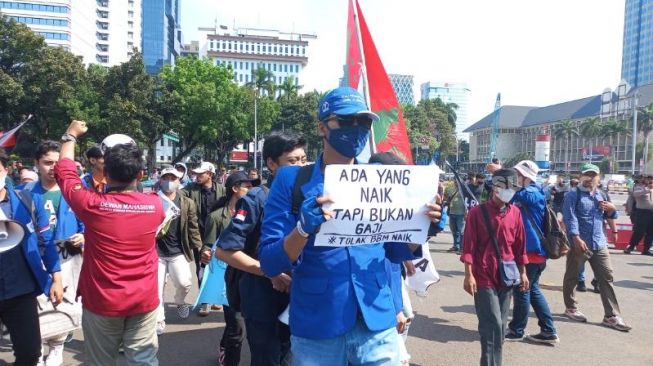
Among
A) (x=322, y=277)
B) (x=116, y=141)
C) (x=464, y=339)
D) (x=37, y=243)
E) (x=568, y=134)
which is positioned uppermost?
(x=568, y=134)

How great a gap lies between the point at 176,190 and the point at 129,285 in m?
3.21

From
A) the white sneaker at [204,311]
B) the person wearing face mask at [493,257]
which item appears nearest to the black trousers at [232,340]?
the person wearing face mask at [493,257]

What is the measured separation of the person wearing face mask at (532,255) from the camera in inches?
225

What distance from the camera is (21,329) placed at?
3.35m

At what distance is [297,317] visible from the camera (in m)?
2.34

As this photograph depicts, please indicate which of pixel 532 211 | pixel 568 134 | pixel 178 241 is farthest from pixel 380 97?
pixel 568 134

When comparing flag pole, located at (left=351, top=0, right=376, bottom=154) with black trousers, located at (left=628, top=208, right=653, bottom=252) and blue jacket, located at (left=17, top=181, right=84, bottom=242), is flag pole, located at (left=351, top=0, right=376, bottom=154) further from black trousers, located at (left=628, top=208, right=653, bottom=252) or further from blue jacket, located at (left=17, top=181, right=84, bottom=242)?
black trousers, located at (left=628, top=208, right=653, bottom=252)

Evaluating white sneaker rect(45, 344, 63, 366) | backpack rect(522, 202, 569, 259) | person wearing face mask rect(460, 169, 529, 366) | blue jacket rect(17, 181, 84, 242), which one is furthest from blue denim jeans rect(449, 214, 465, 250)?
white sneaker rect(45, 344, 63, 366)

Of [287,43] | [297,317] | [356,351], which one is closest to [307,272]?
[297,317]

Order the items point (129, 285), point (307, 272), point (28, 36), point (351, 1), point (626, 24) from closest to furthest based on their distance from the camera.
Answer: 1. point (307, 272)
2. point (129, 285)
3. point (351, 1)
4. point (28, 36)
5. point (626, 24)

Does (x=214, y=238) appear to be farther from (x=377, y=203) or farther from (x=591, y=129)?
(x=591, y=129)

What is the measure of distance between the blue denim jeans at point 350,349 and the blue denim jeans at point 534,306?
3629 mm

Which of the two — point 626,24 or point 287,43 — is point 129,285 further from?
point 626,24

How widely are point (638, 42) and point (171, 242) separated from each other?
166 metres
